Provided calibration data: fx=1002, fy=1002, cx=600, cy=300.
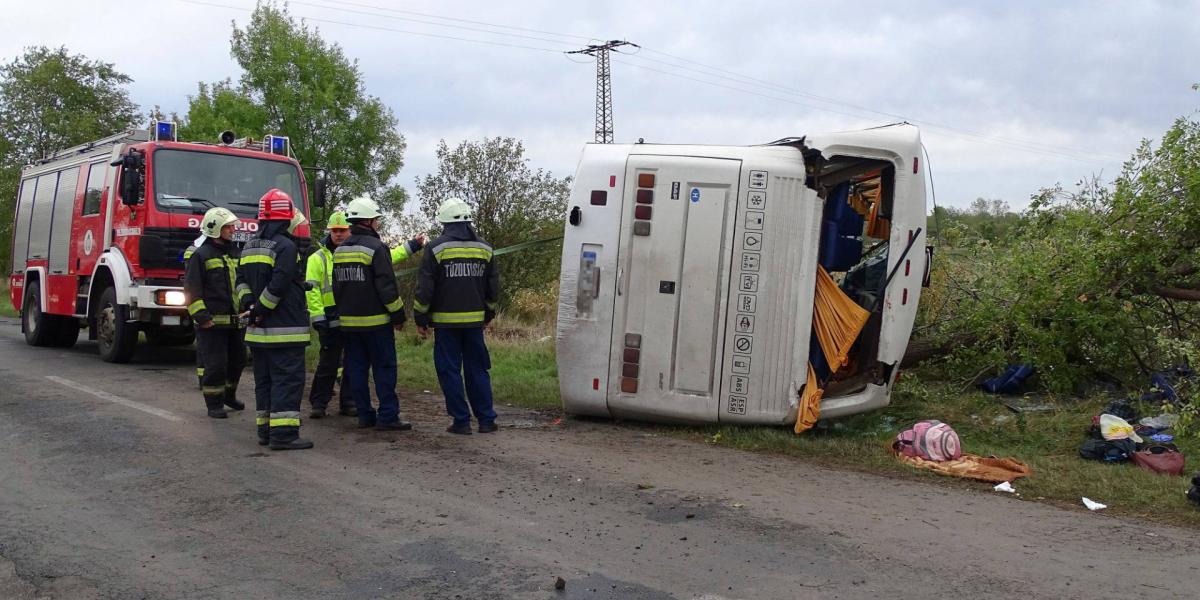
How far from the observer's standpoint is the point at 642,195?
770 cm

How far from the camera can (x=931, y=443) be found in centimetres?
676

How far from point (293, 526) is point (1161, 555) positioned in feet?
13.8

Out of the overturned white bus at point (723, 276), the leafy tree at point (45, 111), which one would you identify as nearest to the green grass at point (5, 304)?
the leafy tree at point (45, 111)

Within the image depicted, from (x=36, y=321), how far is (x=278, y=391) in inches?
345

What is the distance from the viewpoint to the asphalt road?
4.23 meters

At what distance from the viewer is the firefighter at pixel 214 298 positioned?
26.8ft

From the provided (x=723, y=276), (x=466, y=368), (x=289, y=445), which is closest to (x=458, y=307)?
(x=466, y=368)

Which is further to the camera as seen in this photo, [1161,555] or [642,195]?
[642,195]

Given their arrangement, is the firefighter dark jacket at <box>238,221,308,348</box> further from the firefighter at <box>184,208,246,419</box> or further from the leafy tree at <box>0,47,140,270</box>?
the leafy tree at <box>0,47,140,270</box>

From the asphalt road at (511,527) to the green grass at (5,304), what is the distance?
674 inches

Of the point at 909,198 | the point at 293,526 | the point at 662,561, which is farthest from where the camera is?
the point at 909,198

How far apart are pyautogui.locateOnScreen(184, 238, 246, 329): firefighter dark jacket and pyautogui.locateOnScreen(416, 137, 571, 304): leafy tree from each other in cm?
761

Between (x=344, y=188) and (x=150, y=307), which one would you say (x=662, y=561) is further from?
(x=344, y=188)

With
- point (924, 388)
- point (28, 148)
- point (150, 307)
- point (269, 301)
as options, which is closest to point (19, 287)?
point (150, 307)
